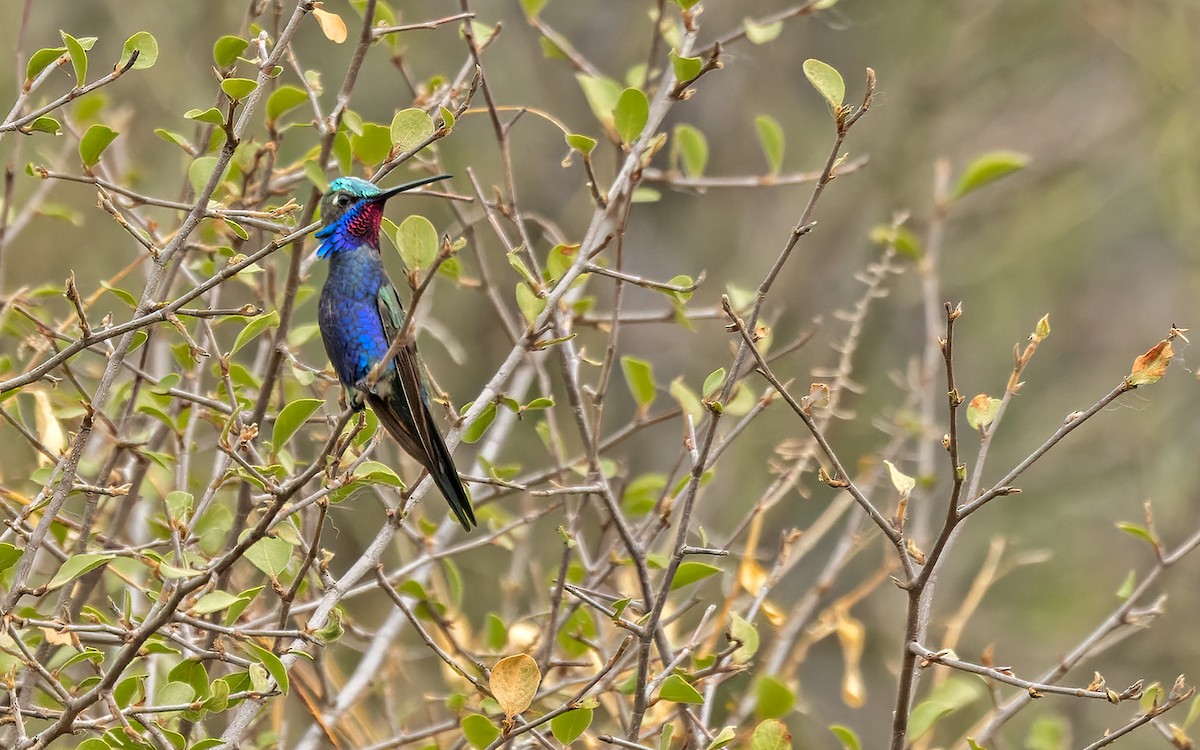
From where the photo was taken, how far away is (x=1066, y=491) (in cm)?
834

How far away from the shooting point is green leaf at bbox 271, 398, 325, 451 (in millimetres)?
2109

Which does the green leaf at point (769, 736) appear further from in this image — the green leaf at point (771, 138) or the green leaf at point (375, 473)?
the green leaf at point (771, 138)

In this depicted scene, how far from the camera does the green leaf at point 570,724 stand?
193 cm

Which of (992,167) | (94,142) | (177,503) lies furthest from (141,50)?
(992,167)

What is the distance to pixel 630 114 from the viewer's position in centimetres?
246

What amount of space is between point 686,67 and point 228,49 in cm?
90

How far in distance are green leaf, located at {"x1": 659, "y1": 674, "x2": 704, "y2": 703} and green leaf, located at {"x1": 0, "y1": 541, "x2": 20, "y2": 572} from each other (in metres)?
1.11


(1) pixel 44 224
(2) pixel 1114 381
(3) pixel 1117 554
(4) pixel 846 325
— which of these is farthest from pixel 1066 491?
(1) pixel 44 224

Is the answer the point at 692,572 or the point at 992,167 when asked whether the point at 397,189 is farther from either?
the point at 992,167

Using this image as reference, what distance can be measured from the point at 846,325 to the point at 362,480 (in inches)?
264

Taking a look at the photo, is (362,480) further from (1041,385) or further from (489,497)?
(1041,385)

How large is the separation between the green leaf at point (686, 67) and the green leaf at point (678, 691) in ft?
3.89

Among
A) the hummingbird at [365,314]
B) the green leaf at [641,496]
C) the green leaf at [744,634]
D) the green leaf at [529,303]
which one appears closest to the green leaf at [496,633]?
the hummingbird at [365,314]

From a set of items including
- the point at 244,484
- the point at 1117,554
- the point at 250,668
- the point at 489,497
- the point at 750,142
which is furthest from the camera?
the point at 750,142
